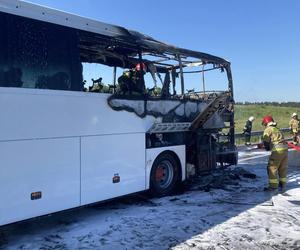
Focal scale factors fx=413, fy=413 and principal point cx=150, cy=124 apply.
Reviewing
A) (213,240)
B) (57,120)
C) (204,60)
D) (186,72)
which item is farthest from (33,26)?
(204,60)

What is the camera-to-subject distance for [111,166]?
6.88 m

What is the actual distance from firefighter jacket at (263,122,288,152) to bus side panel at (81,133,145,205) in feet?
10.9

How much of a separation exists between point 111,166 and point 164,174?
78.6 inches

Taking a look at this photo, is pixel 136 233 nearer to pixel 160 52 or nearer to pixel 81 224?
pixel 81 224

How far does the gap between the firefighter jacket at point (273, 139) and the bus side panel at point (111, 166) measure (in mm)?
3313

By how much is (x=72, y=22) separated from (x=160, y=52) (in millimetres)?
2565

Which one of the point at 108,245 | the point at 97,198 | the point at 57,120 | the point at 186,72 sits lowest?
the point at 108,245

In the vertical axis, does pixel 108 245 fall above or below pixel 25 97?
below

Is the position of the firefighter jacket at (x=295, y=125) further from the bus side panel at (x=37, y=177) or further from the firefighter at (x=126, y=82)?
the bus side panel at (x=37, y=177)

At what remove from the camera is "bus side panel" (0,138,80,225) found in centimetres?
527

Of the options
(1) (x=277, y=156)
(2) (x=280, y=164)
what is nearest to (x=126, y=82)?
(1) (x=277, y=156)

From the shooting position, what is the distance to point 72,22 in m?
6.25

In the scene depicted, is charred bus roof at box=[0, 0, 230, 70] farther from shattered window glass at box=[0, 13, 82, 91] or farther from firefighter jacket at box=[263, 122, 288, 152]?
firefighter jacket at box=[263, 122, 288, 152]

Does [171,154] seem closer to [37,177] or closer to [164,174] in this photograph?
[164,174]
